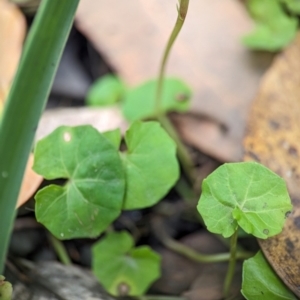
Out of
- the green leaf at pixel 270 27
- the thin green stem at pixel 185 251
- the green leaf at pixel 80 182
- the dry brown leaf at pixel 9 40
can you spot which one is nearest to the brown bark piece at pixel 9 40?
the dry brown leaf at pixel 9 40

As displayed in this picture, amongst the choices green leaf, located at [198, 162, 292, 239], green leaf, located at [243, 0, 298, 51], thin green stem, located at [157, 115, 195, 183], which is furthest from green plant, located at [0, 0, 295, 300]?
green leaf, located at [243, 0, 298, 51]

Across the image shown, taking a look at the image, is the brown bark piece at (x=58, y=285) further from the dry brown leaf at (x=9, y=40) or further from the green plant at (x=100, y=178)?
the dry brown leaf at (x=9, y=40)

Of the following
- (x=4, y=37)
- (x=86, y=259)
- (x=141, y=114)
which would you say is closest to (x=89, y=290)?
(x=86, y=259)

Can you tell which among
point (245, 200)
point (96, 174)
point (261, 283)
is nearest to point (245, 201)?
point (245, 200)

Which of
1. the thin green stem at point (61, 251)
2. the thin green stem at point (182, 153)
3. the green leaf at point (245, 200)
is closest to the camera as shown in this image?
the green leaf at point (245, 200)

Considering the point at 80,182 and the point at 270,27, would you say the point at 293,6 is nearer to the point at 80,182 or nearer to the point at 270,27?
the point at 270,27
